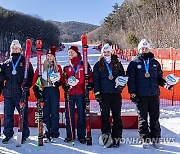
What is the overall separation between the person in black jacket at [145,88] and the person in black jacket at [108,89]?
0.25 meters

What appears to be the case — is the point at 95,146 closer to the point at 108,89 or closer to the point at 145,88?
the point at 108,89

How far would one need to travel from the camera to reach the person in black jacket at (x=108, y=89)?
562cm

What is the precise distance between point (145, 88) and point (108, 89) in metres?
0.64

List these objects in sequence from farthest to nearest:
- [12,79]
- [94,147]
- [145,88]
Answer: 1. [12,79]
2. [94,147]
3. [145,88]

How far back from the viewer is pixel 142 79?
5598 millimetres

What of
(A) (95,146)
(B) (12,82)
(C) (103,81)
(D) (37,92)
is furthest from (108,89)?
(B) (12,82)

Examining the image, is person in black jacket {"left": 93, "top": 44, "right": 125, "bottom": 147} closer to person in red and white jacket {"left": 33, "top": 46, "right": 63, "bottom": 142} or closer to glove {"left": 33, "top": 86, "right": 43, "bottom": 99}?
person in red and white jacket {"left": 33, "top": 46, "right": 63, "bottom": 142}

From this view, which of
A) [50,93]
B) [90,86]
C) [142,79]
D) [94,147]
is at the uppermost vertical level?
[142,79]

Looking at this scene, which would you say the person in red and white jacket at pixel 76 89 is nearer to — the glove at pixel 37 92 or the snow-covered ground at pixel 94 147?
the snow-covered ground at pixel 94 147

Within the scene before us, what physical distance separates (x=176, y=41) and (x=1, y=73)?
25298 mm

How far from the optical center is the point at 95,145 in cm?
580

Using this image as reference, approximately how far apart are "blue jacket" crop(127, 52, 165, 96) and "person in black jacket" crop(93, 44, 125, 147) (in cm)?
21

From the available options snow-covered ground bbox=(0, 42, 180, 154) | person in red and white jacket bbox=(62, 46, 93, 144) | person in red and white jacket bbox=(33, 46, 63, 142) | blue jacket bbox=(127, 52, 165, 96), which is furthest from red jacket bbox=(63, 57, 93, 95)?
snow-covered ground bbox=(0, 42, 180, 154)

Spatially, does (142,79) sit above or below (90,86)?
above
